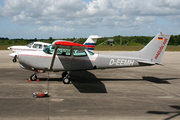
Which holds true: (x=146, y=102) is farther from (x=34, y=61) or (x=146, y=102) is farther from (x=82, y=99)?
(x=34, y=61)

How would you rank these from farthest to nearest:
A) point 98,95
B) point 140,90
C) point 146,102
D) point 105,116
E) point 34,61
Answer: point 34,61
point 140,90
point 98,95
point 146,102
point 105,116

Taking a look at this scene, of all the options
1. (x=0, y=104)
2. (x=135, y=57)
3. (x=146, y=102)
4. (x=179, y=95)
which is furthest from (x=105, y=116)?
(x=135, y=57)

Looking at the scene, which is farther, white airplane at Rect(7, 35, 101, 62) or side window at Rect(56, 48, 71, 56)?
white airplane at Rect(7, 35, 101, 62)

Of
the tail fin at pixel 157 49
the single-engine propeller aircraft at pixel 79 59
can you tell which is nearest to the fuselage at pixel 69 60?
the single-engine propeller aircraft at pixel 79 59

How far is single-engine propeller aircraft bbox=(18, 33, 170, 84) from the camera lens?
33.2 ft

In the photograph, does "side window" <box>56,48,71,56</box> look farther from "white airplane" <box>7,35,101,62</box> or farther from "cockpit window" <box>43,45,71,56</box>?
"white airplane" <box>7,35,101,62</box>

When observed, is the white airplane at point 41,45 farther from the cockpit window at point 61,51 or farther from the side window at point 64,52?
the side window at point 64,52

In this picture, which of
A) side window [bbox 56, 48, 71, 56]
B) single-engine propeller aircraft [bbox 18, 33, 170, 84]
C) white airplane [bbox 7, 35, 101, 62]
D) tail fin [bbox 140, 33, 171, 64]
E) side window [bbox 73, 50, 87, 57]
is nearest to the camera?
single-engine propeller aircraft [bbox 18, 33, 170, 84]

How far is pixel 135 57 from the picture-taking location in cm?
1127

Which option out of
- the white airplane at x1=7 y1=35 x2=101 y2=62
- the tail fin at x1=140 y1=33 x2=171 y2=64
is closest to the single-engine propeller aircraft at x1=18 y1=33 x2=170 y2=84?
the tail fin at x1=140 y1=33 x2=171 y2=64

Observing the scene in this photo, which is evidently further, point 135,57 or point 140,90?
point 135,57

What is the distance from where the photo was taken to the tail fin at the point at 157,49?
1105 cm

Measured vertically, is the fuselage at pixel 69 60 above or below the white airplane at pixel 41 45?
below

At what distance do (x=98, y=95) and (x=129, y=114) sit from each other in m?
2.32
